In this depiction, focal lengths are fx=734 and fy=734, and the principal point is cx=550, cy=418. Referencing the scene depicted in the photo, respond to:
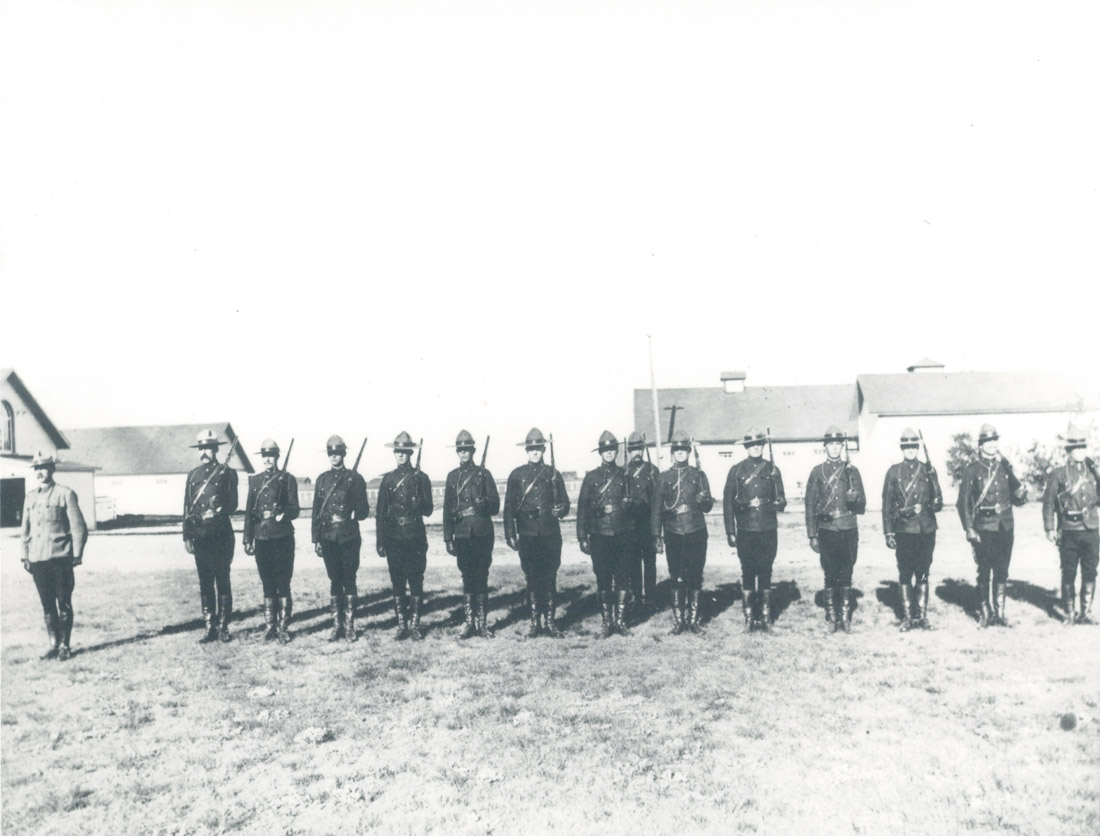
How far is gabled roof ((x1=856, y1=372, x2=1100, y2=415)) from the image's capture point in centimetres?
3328

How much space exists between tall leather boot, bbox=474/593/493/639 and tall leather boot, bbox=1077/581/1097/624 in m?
6.25

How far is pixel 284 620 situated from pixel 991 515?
7721 millimetres

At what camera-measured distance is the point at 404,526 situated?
812 centimetres

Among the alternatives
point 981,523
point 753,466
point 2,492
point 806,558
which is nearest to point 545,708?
point 753,466

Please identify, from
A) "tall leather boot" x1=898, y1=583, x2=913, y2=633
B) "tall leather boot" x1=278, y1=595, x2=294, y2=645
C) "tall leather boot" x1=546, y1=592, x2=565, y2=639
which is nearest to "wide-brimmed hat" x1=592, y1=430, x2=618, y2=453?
"tall leather boot" x1=546, y1=592, x2=565, y2=639

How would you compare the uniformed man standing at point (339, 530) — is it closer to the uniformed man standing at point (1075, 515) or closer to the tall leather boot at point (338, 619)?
the tall leather boot at point (338, 619)

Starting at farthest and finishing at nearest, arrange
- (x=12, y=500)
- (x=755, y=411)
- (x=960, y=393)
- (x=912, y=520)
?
(x=755, y=411) < (x=960, y=393) < (x=12, y=500) < (x=912, y=520)

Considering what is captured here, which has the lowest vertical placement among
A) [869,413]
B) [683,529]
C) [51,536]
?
[683,529]

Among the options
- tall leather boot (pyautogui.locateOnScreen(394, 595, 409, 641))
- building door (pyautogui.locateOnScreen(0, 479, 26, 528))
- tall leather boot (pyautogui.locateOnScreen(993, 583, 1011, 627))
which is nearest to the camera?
tall leather boot (pyautogui.locateOnScreen(993, 583, 1011, 627))

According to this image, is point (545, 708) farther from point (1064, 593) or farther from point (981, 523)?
point (1064, 593)

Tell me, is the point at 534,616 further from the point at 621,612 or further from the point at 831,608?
the point at 831,608

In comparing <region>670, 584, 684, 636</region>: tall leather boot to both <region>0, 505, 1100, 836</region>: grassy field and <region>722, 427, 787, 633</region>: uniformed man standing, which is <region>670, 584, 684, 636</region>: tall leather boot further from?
<region>722, 427, 787, 633</region>: uniformed man standing

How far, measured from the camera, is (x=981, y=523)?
7.89 m

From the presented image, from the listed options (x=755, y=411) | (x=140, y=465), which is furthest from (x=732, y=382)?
(x=140, y=465)
